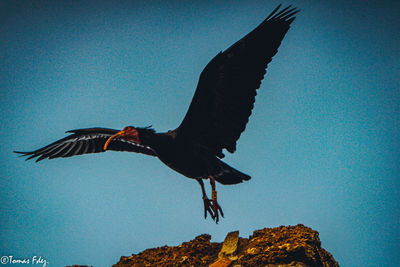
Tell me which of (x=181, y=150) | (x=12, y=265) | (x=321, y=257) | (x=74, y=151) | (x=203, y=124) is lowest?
(x=321, y=257)

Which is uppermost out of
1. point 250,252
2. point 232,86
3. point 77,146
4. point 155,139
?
point 77,146

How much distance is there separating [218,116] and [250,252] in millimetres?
1332

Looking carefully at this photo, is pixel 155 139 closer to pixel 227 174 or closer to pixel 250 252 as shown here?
pixel 227 174

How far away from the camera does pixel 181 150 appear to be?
3098 millimetres

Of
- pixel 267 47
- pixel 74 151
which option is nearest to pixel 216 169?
pixel 267 47

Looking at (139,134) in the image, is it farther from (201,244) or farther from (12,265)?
(12,265)

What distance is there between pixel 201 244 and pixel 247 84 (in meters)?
1.56

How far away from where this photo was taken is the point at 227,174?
3.32m

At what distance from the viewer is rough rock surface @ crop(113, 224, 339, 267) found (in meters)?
2.46

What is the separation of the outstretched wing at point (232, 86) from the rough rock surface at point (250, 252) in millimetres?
953

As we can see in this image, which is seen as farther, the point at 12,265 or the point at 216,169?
the point at 12,265

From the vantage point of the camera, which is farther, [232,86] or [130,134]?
[232,86]

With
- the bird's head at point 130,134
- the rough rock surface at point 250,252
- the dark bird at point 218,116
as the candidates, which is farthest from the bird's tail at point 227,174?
the bird's head at point 130,134

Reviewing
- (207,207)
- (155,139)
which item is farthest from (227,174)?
(155,139)
